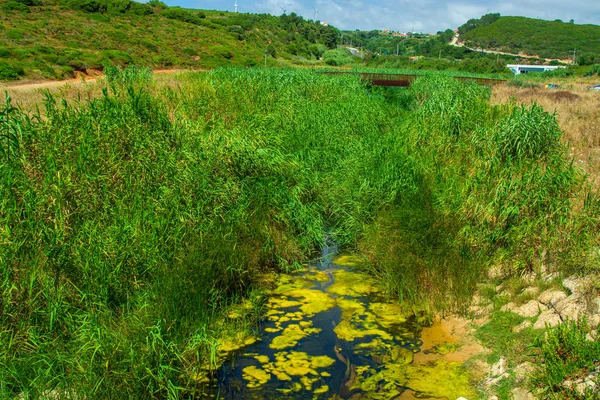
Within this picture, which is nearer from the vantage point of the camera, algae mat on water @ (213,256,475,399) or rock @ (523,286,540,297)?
algae mat on water @ (213,256,475,399)

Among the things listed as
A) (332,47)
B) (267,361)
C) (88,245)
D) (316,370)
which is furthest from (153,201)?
(332,47)

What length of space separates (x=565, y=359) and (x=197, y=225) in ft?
13.8

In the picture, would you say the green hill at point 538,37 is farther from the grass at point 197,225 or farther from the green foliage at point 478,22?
the grass at point 197,225

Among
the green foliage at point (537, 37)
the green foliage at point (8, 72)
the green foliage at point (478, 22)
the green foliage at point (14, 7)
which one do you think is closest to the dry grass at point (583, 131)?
the green foliage at point (8, 72)

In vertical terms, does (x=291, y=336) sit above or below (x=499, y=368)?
below

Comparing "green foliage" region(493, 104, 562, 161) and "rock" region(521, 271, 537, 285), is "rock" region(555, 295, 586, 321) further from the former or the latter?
"green foliage" region(493, 104, 562, 161)

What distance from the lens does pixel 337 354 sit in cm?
544

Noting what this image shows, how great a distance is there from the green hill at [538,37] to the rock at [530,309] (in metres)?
122

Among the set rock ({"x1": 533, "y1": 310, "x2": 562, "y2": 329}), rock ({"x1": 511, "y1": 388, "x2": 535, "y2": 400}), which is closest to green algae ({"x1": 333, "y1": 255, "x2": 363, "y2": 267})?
rock ({"x1": 533, "y1": 310, "x2": 562, "y2": 329})

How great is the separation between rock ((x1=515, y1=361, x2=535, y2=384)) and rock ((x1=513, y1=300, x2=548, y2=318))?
88cm

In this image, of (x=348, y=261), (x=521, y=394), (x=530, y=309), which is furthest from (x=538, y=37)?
(x=521, y=394)

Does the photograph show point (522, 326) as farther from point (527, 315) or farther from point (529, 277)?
point (529, 277)

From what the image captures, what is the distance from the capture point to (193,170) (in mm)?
7266

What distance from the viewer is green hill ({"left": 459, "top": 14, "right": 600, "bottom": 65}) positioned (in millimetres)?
118125
